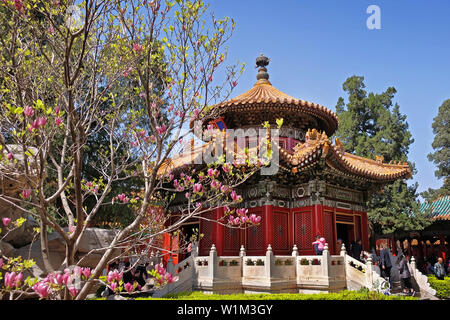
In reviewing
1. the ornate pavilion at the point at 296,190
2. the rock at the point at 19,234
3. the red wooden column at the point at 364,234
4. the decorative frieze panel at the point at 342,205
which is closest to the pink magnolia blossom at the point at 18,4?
the rock at the point at 19,234

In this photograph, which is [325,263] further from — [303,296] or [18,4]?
[18,4]

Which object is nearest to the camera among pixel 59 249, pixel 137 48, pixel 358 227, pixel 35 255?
pixel 137 48

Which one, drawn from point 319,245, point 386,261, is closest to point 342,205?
point 386,261

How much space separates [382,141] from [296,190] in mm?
14714

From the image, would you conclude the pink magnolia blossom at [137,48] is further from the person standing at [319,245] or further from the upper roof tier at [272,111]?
the person standing at [319,245]

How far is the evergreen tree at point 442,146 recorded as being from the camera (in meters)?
31.9

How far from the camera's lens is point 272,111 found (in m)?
13.4

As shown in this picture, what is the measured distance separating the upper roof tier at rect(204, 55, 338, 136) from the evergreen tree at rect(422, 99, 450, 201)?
74.6 feet

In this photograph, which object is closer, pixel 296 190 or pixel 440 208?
pixel 296 190

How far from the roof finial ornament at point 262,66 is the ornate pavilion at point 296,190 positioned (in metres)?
2.66

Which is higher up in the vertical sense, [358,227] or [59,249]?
[358,227]

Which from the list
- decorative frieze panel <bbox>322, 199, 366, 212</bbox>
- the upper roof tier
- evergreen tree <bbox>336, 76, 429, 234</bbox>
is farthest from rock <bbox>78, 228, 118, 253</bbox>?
evergreen tree <bbox>336, 76, 429, 234</bbox>

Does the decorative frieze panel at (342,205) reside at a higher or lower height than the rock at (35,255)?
higher
